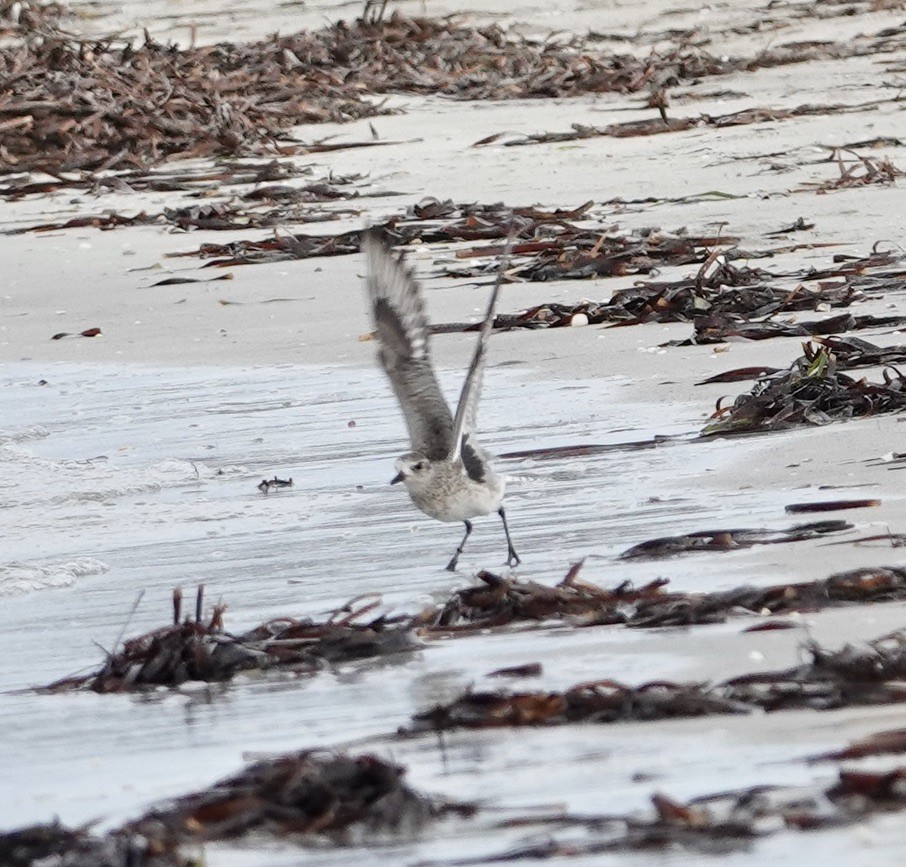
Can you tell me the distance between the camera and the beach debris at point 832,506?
15.4ft

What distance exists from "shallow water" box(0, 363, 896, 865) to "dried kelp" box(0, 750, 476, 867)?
0.19 ft

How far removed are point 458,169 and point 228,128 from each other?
1.96 meters

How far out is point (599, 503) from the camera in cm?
527

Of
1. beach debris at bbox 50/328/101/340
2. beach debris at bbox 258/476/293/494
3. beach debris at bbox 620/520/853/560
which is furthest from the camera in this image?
beach debris at bbox 50/328/101/340

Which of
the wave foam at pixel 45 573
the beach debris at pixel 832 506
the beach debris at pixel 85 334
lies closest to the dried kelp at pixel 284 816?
the beach debris at pixel 832 506

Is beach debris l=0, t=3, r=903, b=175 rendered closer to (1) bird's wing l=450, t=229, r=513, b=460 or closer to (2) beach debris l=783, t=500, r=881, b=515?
(1) bird's wing l=450, t=229, r=513, b=460

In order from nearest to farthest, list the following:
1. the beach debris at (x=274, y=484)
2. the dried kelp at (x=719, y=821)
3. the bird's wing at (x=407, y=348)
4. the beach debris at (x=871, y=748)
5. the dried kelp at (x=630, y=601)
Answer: the dried kelp at (x=719, y=821)
the beach debris at (x=871, y=748)
the dried kelp at (x=630, y=601)
the bird's wing at (x=407, y=348)
the beach debris at (x=274, y=484)

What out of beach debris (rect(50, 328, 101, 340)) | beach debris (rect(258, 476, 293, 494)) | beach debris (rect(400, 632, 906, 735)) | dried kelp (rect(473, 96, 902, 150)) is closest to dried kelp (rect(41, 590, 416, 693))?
beach debris (rect(400, 632, 906, 735))

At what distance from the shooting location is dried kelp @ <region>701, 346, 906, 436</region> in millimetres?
5785

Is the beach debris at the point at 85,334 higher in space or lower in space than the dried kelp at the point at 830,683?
higher

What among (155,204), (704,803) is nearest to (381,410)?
(704,803)

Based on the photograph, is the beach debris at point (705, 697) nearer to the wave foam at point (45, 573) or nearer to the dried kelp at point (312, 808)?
the dried kelp at point (312, 808)

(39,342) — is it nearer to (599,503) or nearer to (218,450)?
(218,450)

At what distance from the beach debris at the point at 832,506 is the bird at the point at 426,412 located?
0.66m
